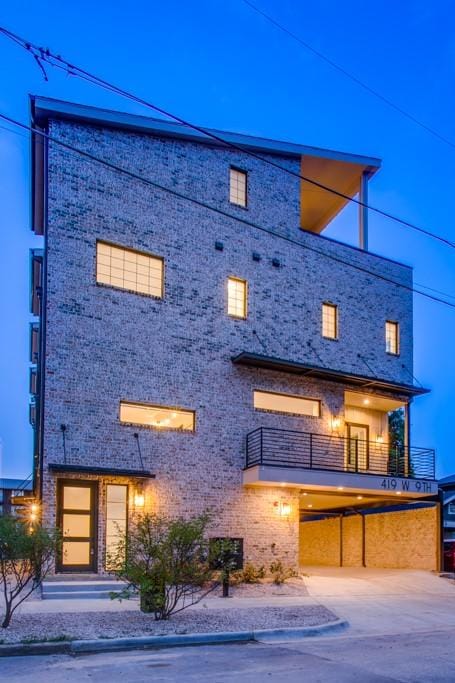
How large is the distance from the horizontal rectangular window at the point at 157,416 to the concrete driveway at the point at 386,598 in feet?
17.3

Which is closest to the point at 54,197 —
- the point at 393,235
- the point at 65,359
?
the point at 65,359

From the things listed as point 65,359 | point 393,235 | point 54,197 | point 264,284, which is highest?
point 393,235

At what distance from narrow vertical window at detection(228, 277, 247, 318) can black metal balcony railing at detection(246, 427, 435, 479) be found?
3485 mm

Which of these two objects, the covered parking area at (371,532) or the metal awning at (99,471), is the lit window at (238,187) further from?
the covered parking area at (371,532)

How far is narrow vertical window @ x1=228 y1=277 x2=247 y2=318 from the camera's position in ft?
65.4

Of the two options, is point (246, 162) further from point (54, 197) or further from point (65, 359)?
point (65, 359)

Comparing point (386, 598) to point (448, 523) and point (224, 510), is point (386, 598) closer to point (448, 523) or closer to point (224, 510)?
point (224, 510)

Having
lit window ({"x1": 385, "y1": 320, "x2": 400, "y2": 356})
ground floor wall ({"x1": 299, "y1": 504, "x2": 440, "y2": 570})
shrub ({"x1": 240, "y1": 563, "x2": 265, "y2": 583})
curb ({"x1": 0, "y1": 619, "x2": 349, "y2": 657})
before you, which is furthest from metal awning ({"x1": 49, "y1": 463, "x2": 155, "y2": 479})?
lit window ({"x1": 385, "y1": 320, "x2": 400, "y2": 356})

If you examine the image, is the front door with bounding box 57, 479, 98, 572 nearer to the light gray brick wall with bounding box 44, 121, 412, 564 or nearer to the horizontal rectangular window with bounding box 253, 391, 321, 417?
the light gray brick wall with bounding box 44, 121, 412, 564

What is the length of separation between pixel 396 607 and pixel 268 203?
12145mm

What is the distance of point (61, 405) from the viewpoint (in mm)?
16344

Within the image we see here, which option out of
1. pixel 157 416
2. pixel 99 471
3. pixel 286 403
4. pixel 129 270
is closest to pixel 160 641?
pixel 99 471

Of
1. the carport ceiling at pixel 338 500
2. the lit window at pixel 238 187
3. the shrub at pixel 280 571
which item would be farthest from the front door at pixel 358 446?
the lit window at pixel 238 187

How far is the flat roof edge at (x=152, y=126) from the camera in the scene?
17.4 metres
